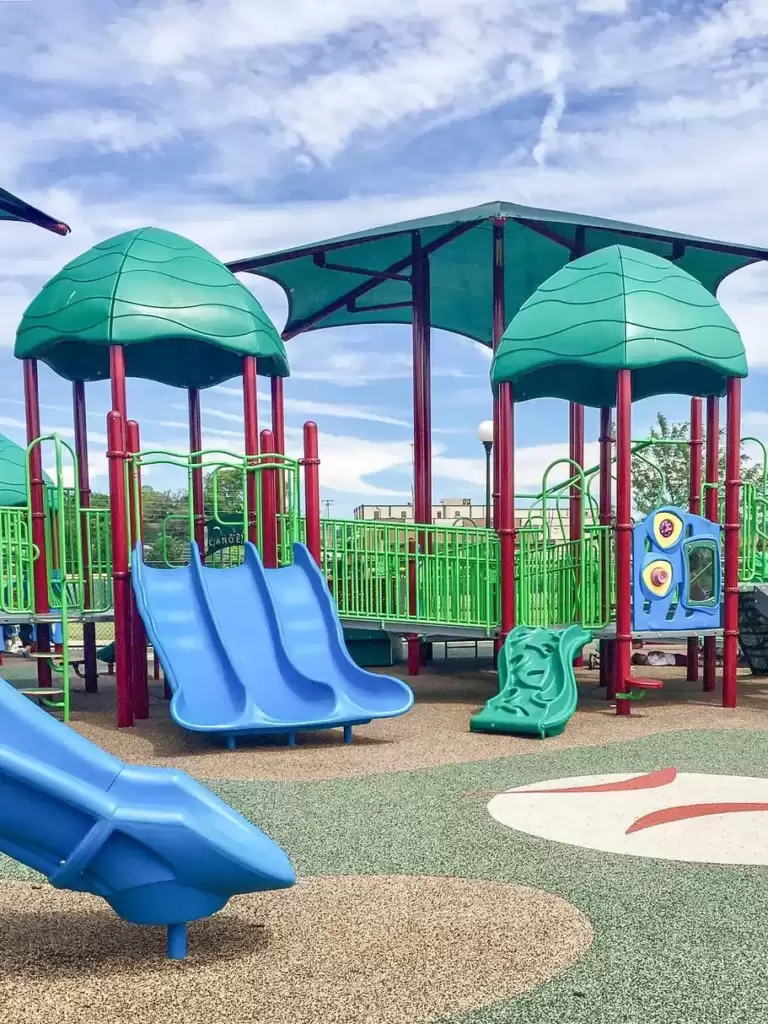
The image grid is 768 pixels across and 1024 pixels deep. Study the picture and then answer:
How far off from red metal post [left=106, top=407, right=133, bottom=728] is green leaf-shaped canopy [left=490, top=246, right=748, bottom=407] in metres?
4.00

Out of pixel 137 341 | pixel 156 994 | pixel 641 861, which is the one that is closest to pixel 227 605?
pixel 137 341

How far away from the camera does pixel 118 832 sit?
3.46 metres

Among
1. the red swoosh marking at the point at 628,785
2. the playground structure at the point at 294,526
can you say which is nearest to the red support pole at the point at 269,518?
the playground structure at the point at 294,526

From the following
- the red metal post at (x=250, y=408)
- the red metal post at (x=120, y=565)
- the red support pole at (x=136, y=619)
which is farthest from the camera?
the red metal post at (x=250, y=408)

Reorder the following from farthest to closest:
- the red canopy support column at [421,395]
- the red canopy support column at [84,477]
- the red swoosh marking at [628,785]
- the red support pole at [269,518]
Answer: the red canopy support column at [421,395]
the red canopy support column at [84,477]
the red support pole at [269,518]
the red swoosh marking at [628,785]

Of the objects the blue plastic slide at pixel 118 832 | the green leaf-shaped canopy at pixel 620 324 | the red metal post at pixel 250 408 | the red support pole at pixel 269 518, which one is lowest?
the blue plastic slide at pixel 118 832

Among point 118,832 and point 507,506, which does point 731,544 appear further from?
point 118,832

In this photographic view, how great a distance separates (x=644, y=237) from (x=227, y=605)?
26.1 feet

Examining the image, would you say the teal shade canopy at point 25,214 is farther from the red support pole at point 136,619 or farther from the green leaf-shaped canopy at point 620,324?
the green leaf-shaped canopy at point 620,324

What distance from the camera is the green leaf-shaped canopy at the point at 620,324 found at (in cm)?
978

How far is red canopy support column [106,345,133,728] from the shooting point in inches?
364

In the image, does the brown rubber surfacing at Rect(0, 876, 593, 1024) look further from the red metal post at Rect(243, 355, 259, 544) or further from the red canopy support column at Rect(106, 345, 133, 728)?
the red metal post at Rect(243, 355, 259, 544)

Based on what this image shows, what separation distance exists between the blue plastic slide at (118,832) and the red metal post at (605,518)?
7153mm

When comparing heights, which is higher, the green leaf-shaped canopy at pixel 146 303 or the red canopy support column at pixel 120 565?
the green leaf-shaped canopy at pixel 146 303
